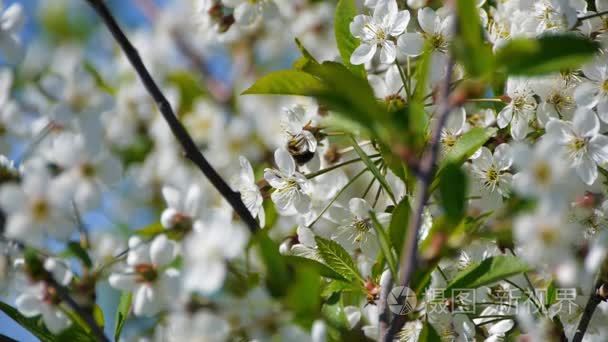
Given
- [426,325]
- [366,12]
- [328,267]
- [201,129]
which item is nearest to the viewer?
[426,325]

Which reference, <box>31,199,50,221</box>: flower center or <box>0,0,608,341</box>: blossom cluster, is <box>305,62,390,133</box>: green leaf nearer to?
<box>0,0,608,341</box>: blossom cluster

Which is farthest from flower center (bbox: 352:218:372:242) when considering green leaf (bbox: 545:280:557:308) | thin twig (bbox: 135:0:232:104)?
thin twig (bbox: 135:0:232:104)

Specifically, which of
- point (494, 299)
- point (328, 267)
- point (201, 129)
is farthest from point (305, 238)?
point (201, 129)

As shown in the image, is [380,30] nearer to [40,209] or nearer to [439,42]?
[439,42]

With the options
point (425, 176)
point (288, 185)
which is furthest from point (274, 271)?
point (288, 185)

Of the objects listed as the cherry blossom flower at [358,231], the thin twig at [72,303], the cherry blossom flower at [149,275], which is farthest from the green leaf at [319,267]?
the thin twig at [72,303]

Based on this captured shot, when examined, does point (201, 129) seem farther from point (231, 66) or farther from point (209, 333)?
point (209, 333)
